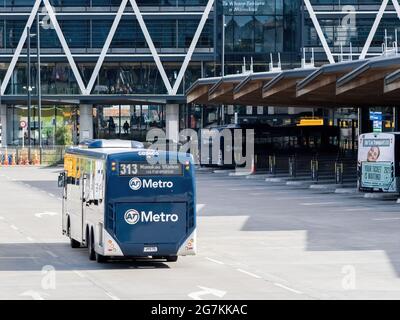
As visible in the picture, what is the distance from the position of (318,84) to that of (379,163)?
297 inches

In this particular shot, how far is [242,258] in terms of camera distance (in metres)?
29.8

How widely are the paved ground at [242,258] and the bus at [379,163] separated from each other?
1530 millimetres

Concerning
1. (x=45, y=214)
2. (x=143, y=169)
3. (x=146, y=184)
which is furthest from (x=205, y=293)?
(x=45, y=214)

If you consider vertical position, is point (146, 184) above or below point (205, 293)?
above

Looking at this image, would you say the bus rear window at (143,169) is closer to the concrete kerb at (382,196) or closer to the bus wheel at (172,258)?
the bus wheel at (172,258)

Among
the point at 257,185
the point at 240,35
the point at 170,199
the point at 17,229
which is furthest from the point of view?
the point at 240,35

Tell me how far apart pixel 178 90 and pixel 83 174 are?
271ft

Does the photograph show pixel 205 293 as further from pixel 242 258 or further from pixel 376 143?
pixel 376 143

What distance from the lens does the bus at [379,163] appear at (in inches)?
2036

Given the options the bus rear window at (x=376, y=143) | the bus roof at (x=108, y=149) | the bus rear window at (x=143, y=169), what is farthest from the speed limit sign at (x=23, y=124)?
the bus rear window at (x=143, y=169)

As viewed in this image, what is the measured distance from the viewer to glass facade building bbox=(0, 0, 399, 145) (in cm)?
10962

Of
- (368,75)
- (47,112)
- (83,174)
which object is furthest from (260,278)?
(47,112)

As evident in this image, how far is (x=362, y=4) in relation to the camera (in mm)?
109750

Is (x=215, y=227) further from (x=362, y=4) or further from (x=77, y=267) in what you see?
(x=362, y=4)
